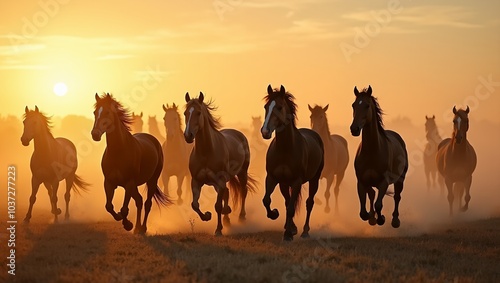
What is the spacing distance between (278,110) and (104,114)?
12.7 ft

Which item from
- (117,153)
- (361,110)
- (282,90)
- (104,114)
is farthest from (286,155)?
(104,114)

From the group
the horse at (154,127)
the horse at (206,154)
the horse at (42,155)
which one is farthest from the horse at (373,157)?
the horse at (154,127)

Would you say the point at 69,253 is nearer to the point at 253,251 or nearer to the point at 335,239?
the point at 253,251

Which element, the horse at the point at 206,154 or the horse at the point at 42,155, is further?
the horse at the point at 42,155

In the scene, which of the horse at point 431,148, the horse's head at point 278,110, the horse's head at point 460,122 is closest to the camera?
the horse's head at point 278,110

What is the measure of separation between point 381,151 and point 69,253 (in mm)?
6857

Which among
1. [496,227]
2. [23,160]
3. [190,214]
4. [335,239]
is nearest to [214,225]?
[190,214]

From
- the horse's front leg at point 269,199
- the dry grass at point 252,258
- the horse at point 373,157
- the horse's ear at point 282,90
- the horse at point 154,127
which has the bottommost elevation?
the dry grass at point 252,258

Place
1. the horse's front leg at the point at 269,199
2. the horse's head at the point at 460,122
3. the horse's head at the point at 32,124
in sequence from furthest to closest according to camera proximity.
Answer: the horse's head at the point at 460,122 < the horse's head at the point at 32,124 < the horse's front leg at the point at 269,199

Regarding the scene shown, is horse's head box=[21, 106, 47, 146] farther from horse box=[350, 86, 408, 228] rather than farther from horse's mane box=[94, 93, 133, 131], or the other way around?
horse box=[350, 86, 408, 228]

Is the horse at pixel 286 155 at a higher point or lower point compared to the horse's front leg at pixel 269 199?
higher

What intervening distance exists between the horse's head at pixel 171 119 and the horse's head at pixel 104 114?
8.11 meters

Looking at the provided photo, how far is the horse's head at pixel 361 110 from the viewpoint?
42.0ft

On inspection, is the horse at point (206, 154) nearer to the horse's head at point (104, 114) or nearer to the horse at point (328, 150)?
the horse's head at point (104, 114)
